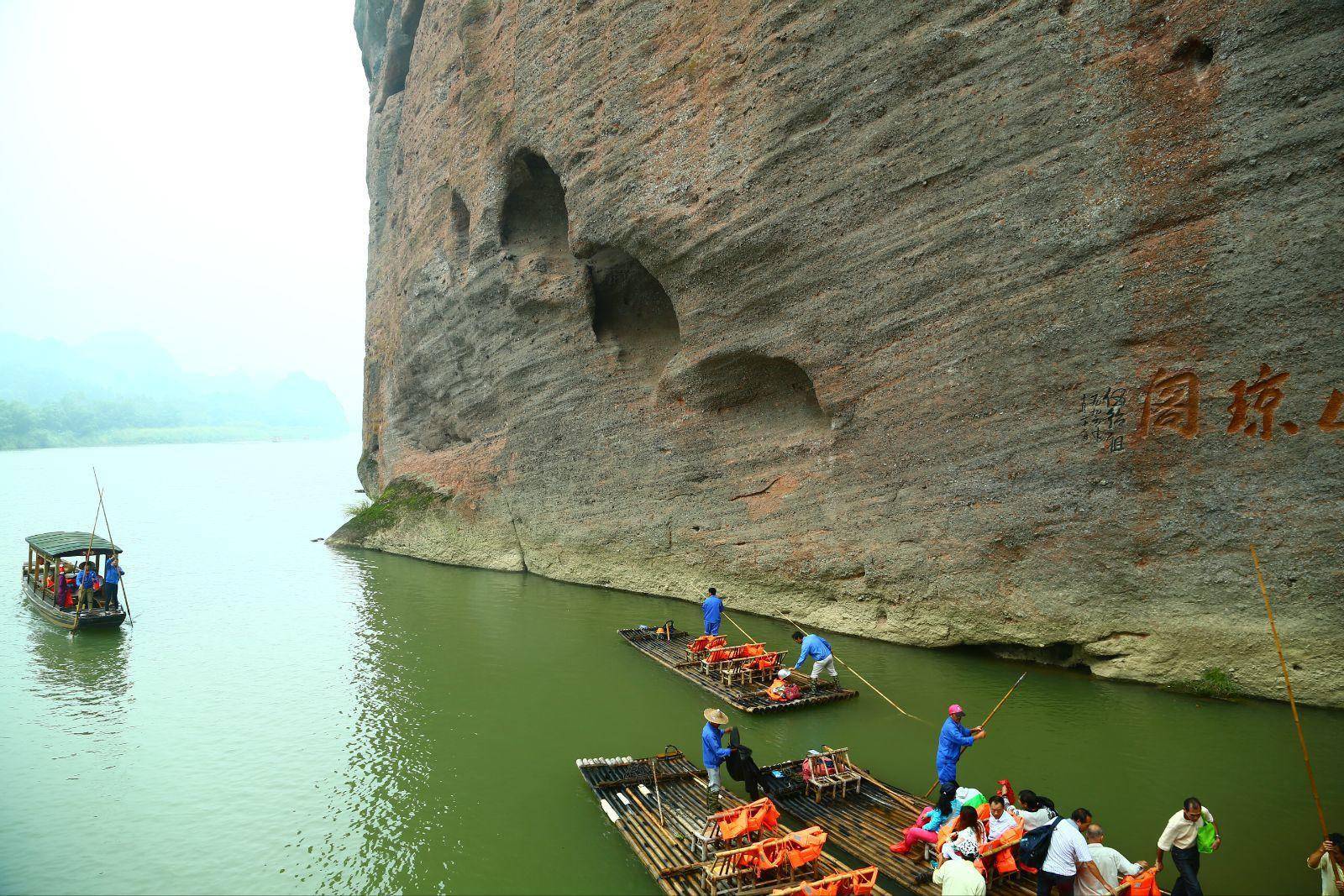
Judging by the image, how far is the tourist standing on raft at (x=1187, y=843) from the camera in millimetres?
5969

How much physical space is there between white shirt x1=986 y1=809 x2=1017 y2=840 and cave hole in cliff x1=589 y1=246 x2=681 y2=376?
13.4m

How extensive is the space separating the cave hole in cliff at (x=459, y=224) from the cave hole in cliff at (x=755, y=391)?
11236 mm

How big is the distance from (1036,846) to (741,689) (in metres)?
5.78

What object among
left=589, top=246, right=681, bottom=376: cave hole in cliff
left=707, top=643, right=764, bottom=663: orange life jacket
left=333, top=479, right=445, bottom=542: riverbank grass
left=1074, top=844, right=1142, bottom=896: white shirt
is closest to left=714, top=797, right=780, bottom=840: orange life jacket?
left=1074, top=844, right=1142, bottom=896: white shirt

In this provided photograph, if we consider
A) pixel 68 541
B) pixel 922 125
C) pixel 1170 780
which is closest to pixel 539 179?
pixel 922 125

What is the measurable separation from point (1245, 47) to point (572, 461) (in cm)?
1548

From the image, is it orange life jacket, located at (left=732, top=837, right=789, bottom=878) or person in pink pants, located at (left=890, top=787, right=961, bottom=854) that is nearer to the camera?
orange life jacket, located at (left=732, top=837, right=789, bottom=878)

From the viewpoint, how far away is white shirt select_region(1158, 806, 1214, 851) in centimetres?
600

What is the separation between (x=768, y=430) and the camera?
53.1 feet

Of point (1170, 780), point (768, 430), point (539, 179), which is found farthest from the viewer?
point (539, 179)

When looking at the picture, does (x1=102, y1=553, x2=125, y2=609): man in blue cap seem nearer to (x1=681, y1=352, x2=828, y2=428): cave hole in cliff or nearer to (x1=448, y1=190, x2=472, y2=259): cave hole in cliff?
(x1=448, y1=190, x2=472, y2=259): cave hole in cliff

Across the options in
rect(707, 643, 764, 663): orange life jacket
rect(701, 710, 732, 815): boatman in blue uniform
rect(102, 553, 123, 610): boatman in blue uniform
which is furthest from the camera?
rect(102, 553, 123, 610): boatman in blue uniform

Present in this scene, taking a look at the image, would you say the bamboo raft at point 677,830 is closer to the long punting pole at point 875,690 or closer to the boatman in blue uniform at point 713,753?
the boatman in blue uniform at point 713,753

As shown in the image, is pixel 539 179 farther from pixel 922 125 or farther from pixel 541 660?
pixel 541 660
